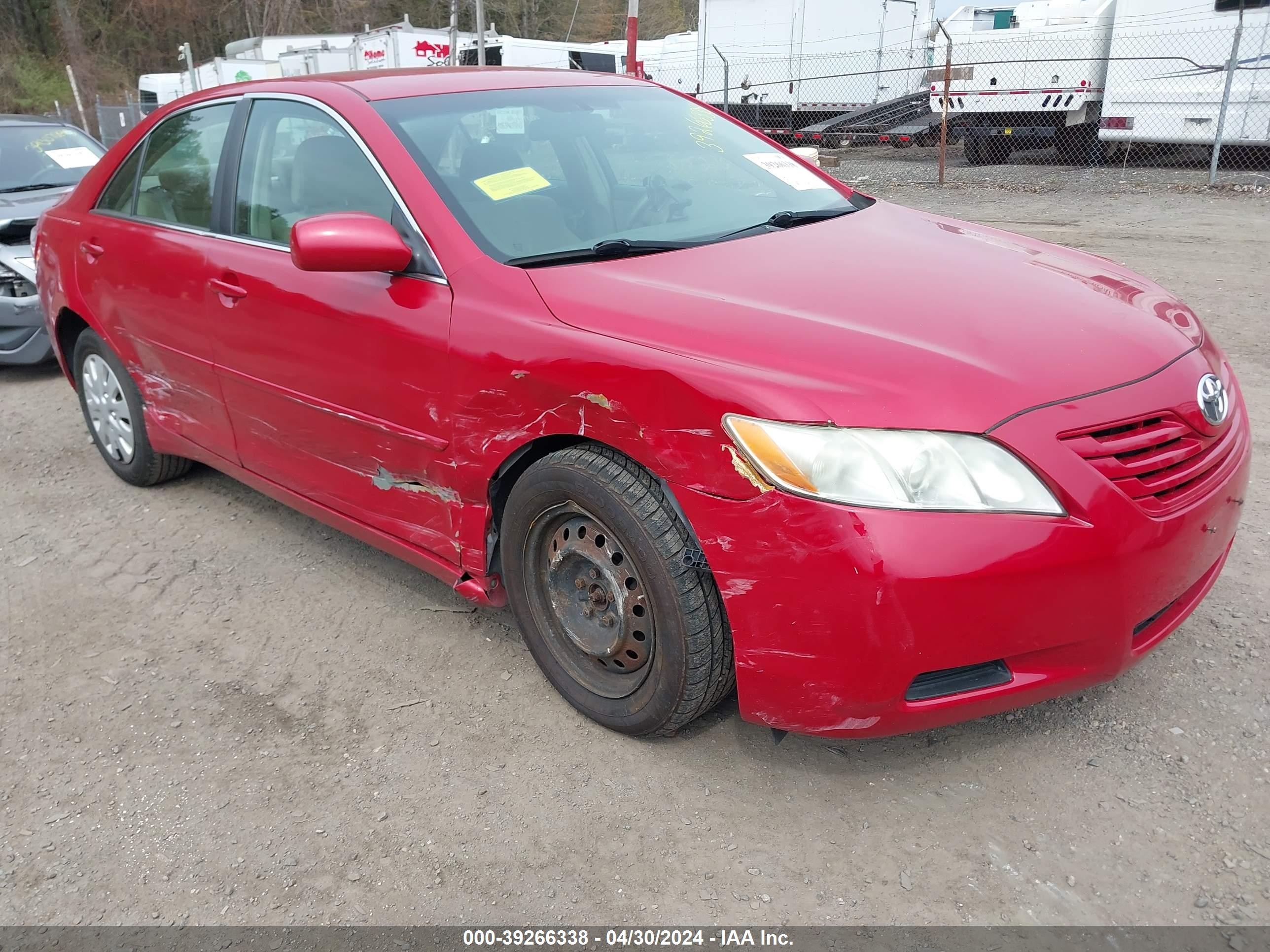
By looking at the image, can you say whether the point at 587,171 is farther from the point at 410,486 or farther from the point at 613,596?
the point at 613,596

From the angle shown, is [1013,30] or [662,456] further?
[1013,30]

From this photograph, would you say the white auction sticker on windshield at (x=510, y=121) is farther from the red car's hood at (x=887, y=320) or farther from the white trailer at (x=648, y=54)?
the white trailer at (x=648, y=54)

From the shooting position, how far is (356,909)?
2.13 m

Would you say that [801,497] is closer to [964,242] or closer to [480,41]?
[964,242]

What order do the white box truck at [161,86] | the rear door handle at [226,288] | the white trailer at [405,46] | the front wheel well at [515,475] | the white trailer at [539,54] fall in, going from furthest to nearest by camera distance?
the white box truck at [161,86], the white trailer at [405,46], the white trailer at [539,54], the rear door handle at [226,288], the front wheel well at [515,475]

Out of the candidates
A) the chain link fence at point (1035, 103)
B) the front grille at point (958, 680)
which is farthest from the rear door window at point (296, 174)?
the chain link fence at point (1035, 103)

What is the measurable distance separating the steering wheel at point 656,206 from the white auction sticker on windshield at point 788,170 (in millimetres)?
474

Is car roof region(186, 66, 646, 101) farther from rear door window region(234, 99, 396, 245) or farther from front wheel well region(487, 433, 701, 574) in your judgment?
front wheel well region(487, 433, 701, 574)

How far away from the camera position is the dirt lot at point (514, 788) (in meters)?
2.12

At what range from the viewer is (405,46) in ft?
74.5

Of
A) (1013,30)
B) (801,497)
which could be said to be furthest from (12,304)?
(1013,30)

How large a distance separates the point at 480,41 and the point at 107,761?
48.0 feet

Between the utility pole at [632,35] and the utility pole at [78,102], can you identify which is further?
the utility pole at [78,102]

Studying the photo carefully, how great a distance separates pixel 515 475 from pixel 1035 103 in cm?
1407
